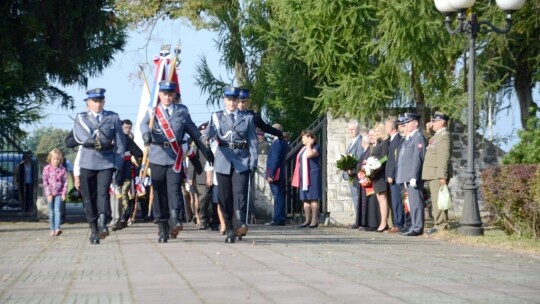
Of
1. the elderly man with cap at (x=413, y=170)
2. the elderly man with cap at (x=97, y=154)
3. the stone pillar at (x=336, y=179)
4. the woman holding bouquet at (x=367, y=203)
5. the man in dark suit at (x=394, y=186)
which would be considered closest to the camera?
the elderly man with cap at (x=97, y=154)

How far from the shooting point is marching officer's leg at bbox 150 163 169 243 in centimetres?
1652

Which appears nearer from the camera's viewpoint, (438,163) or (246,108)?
(246,108)

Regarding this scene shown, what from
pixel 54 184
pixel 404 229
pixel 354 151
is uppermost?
pixel 354 151

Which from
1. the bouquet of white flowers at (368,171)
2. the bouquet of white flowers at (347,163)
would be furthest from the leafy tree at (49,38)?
the bouquet of white flowers at (368,171)

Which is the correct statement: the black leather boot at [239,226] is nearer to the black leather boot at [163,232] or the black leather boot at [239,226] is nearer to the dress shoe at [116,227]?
the black leather boot at [163,232]

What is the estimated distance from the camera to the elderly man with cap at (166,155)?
54.0 feet

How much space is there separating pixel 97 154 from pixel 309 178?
295 inches

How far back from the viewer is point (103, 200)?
16406 millimetres

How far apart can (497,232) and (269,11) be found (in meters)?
16.2

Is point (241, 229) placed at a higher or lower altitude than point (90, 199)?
lower

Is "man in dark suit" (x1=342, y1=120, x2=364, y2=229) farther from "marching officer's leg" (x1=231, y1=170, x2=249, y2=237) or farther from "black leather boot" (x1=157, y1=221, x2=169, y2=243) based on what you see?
"black leather boot" (x1=157, y1=221, x2=169, y2=243)

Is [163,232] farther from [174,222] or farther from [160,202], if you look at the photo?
[160,202]

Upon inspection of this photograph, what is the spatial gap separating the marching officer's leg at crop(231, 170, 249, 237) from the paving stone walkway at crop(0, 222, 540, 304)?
340 mm

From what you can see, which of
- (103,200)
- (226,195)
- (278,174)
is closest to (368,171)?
(278,174)
